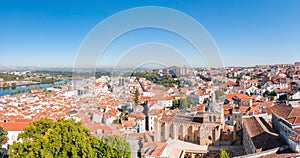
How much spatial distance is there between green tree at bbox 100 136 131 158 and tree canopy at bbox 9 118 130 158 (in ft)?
0.06

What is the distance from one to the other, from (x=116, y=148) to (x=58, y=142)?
1117mm

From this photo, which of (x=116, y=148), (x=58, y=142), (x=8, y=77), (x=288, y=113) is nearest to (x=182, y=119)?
(x=288, y=113)

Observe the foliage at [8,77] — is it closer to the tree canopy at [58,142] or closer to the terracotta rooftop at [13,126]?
the terracotta rooftop at [13,126]

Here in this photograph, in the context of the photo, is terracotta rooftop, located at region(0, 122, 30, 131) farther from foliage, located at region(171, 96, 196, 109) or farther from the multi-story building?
the multi-story building

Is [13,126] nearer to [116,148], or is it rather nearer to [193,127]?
[116,148]

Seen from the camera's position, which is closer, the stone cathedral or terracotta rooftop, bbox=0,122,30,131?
the stone cathedral

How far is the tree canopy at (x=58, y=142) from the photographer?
4406mm

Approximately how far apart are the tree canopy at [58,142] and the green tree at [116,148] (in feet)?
0.06

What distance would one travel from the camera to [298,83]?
2059 centimetres

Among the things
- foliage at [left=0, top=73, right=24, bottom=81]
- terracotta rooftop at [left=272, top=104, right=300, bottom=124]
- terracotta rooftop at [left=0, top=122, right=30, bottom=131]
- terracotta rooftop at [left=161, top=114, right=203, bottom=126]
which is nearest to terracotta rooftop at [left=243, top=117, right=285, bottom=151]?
terracotta rooftop at [left=272, top=104, right=300, bottom=124]

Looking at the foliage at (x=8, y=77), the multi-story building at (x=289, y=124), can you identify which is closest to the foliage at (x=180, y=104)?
the multi-story building at (x=289, y=124)

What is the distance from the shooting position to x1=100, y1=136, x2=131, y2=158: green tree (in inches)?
184

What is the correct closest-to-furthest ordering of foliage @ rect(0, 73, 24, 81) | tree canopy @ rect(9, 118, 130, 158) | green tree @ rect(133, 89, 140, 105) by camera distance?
tree canopy @ rect(9, 118, 130, 158) < green tree @ rect(133, 89, 140, 105) < foliage @ rect(0, 73, 24, 81)

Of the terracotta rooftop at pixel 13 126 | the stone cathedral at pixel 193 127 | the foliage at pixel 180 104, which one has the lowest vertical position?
the terracotta rooftop at pixel 13 126
